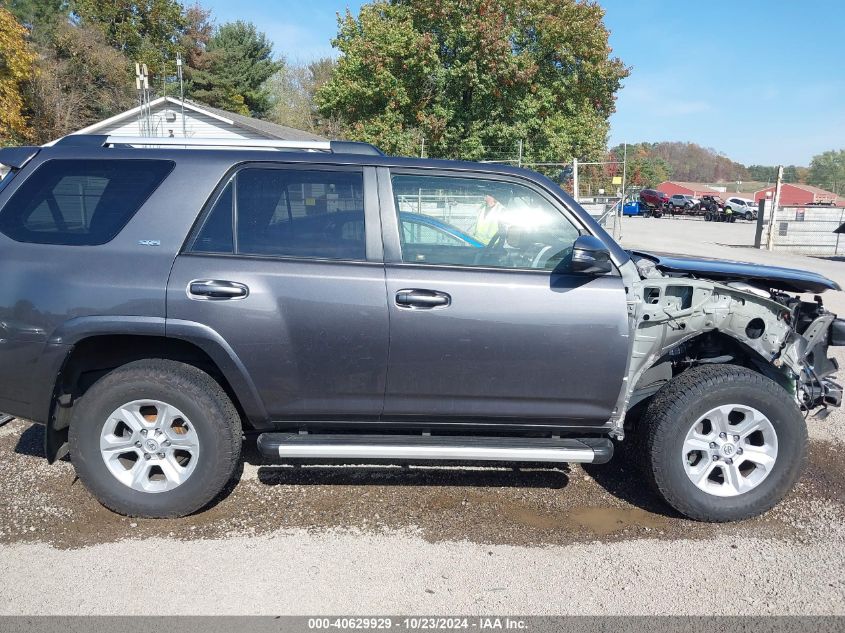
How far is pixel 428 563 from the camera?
3.23 meters

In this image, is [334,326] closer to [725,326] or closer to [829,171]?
[725,326]

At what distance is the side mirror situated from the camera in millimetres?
3312

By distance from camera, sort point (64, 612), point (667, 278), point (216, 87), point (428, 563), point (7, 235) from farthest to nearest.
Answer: point (216, 87) < point (667, 278) < point (7, 235) < point (428, 563) < point (64, 612)

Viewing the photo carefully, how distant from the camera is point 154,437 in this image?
A: 3.50 metres

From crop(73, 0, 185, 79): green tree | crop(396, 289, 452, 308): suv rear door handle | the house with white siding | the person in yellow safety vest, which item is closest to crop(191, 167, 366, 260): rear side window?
crop(396, 289, 452, 308): suv rear door handle

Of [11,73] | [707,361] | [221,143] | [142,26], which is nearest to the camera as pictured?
[221,143]

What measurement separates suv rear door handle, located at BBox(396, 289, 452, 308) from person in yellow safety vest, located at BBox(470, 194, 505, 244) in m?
0.48

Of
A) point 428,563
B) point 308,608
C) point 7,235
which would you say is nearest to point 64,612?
point 308,608

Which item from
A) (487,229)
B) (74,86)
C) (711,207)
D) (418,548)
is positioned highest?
(74,86)

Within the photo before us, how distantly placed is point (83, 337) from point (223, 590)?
4.69 ft

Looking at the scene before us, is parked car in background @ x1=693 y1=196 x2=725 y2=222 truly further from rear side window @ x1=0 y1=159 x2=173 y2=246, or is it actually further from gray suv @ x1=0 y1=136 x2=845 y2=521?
rear side window @ x1=0 y1=159 x2=173 y2=246

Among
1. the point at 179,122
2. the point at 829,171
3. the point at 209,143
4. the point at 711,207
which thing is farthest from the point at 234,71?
the point at 829,171

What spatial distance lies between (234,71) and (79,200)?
173 ft

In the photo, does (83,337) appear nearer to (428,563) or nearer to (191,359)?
(191,359)
